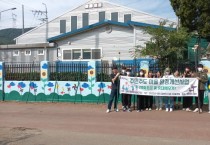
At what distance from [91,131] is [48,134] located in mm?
1236

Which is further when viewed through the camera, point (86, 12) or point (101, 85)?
point (86, 12)

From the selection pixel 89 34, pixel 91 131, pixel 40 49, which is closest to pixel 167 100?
pixel 91 131

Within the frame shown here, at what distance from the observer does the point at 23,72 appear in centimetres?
1848

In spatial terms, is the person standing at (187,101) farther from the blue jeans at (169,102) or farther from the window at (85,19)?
the window at (85,19)

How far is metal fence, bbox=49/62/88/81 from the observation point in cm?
1756

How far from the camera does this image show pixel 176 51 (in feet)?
56.1

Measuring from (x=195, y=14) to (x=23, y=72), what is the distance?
946cm

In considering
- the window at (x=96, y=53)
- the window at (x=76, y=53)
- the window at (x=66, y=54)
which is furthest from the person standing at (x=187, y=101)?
the window at (x=66, y=54)

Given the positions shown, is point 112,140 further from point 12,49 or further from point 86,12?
point 86,12

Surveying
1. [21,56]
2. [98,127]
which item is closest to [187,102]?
[98,127]

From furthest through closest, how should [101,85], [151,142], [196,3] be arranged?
[196,3]
[101,85]
[151,142]

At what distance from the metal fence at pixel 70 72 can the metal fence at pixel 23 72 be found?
909 mm

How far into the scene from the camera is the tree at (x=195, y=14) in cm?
1886

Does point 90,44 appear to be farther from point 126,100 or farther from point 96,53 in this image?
point 126,100
